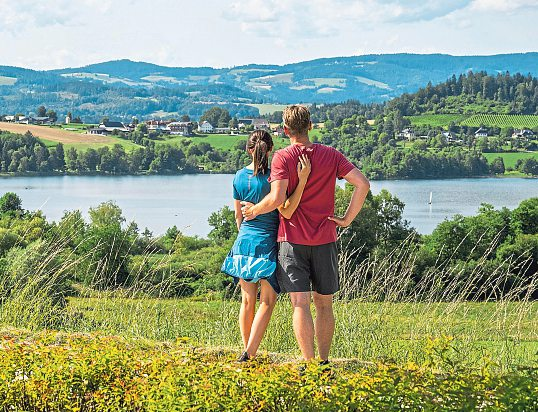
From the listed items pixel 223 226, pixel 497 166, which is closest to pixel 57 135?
pixel 497 166

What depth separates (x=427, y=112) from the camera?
524 ft

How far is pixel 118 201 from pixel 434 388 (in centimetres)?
7853

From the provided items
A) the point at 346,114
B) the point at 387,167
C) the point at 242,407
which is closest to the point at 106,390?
the point at 242,407

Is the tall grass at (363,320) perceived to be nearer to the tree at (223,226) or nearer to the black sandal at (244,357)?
the black sandal at (244,357)

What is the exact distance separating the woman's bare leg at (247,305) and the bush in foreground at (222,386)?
982 mm

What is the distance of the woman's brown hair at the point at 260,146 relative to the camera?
5285mm

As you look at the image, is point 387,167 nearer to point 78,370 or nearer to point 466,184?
point 466,184

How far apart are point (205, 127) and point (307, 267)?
144 meters

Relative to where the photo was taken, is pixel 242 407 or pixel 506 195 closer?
pixel 242 407

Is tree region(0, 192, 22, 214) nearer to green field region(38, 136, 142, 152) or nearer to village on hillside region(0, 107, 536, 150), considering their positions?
green field region(38, 136, 142, 152)

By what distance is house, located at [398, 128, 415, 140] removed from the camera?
136500mm

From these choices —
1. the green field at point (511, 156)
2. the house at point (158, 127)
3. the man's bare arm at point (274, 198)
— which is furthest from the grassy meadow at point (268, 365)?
the house at point (158, 127)

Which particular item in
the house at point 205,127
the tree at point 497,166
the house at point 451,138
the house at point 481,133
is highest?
the house at point 205,127

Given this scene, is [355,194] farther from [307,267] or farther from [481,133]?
[481,133]
